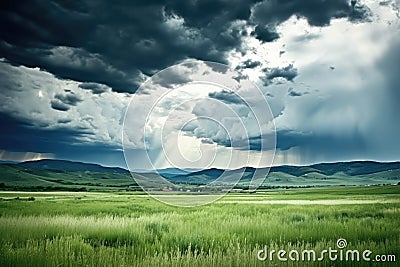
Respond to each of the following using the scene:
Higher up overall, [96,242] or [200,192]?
[200,192]

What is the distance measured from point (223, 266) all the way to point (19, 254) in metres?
3.46

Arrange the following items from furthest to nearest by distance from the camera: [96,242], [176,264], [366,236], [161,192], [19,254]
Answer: [161,192] < [366,236] < [96,242] < [19,254] < [176,264]

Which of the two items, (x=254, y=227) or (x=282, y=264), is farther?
(x=254, y=227)

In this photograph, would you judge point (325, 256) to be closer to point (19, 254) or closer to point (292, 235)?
point (292, 235)

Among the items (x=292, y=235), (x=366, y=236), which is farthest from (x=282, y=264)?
(x=366, y=236)

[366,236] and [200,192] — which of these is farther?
[200,192]

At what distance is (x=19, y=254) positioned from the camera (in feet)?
21.4

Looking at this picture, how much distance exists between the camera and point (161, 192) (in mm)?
12227

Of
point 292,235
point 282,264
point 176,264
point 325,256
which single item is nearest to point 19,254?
point 176,264

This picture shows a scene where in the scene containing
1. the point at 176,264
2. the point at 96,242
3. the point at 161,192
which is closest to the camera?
the point at 176,264

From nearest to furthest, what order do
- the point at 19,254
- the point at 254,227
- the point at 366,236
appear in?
the point at 19,254
the point at 366,236
the point at 254,227

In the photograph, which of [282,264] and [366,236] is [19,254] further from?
[366,236]

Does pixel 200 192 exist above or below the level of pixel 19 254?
above

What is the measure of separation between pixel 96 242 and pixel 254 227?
14.6 feet
